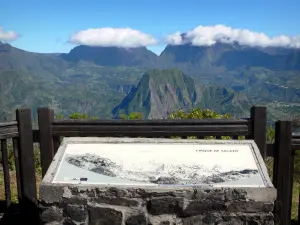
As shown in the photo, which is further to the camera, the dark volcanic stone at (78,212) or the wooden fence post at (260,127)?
the wooden fence post at (260,127)

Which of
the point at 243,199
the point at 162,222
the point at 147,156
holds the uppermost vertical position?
the point at 147,156

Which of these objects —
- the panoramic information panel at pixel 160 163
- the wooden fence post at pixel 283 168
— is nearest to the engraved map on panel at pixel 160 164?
the panoramic information panel at pixel 160 163

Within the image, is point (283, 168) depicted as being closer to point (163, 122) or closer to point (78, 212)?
point (163, 122)

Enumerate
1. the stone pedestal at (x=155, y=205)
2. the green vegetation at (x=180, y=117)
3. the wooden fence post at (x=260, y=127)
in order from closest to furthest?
the stone pedestal at (x=155, y=205) < the wooden fence post at (x=260, y=127) < the green vegetation at (x=180, y=117)

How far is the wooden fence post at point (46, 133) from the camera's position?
5.20 m

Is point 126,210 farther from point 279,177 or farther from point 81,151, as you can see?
point 279,177

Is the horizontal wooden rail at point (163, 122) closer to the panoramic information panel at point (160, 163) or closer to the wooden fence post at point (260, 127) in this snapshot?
the wooden fence post at point (260, 127)

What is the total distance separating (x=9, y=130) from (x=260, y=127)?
3.24 m

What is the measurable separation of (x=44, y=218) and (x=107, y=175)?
0.79m

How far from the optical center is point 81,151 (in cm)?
479

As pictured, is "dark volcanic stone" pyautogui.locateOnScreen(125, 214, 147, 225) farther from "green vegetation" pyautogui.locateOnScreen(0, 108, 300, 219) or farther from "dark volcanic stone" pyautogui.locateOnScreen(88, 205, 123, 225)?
"green vegetation" pyautogui.locateOnScreen(0, 108, 300, 219)

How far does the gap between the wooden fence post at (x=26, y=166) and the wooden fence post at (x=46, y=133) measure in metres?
0.14

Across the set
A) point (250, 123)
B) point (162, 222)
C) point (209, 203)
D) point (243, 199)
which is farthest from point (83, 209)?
point (250, 123)

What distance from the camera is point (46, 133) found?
5.23 metres
